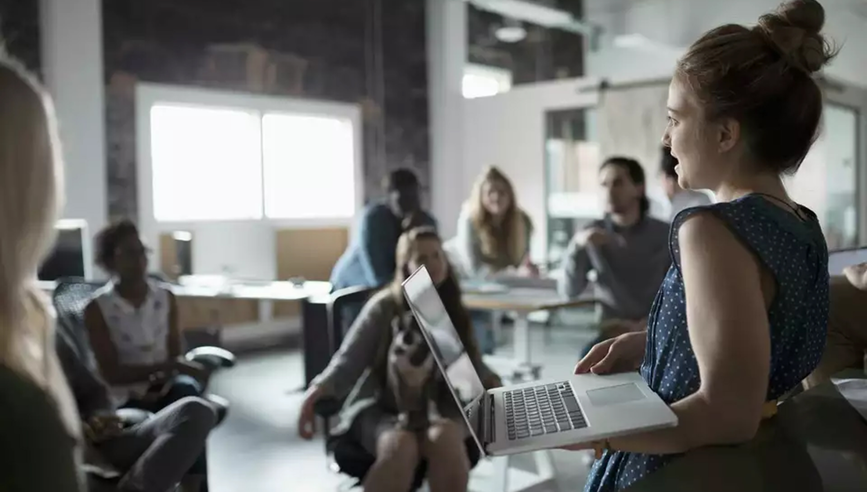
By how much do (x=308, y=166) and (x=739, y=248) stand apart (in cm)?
660

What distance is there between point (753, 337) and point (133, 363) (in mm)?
2803

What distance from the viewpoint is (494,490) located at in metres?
3.26

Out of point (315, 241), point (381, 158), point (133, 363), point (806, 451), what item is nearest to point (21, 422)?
point (806, 451)

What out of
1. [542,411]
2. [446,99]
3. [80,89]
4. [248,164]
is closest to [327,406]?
[542,411]

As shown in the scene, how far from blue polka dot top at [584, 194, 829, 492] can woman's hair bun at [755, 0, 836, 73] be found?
0.53ft

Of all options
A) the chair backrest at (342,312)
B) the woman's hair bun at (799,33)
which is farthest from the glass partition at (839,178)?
the woman's hair bun at (799,33)

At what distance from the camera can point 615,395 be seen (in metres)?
0.95

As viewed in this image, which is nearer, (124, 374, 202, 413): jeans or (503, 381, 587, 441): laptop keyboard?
(503, 381, 587, 441): laptop keyboard

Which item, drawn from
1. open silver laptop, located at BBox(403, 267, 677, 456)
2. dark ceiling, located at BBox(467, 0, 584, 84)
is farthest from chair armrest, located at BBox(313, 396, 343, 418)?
dark ceiling, located at BBox(467, 0, 584, 84)

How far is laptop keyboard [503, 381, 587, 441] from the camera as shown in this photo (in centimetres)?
87

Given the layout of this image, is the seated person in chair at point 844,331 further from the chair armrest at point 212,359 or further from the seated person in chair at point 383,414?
the chair armrest at point 212,359

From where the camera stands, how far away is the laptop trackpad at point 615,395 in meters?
0.92

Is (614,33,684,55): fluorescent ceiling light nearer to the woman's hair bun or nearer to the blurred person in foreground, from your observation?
the woman's hair bun

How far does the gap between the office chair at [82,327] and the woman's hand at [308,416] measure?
507mm
